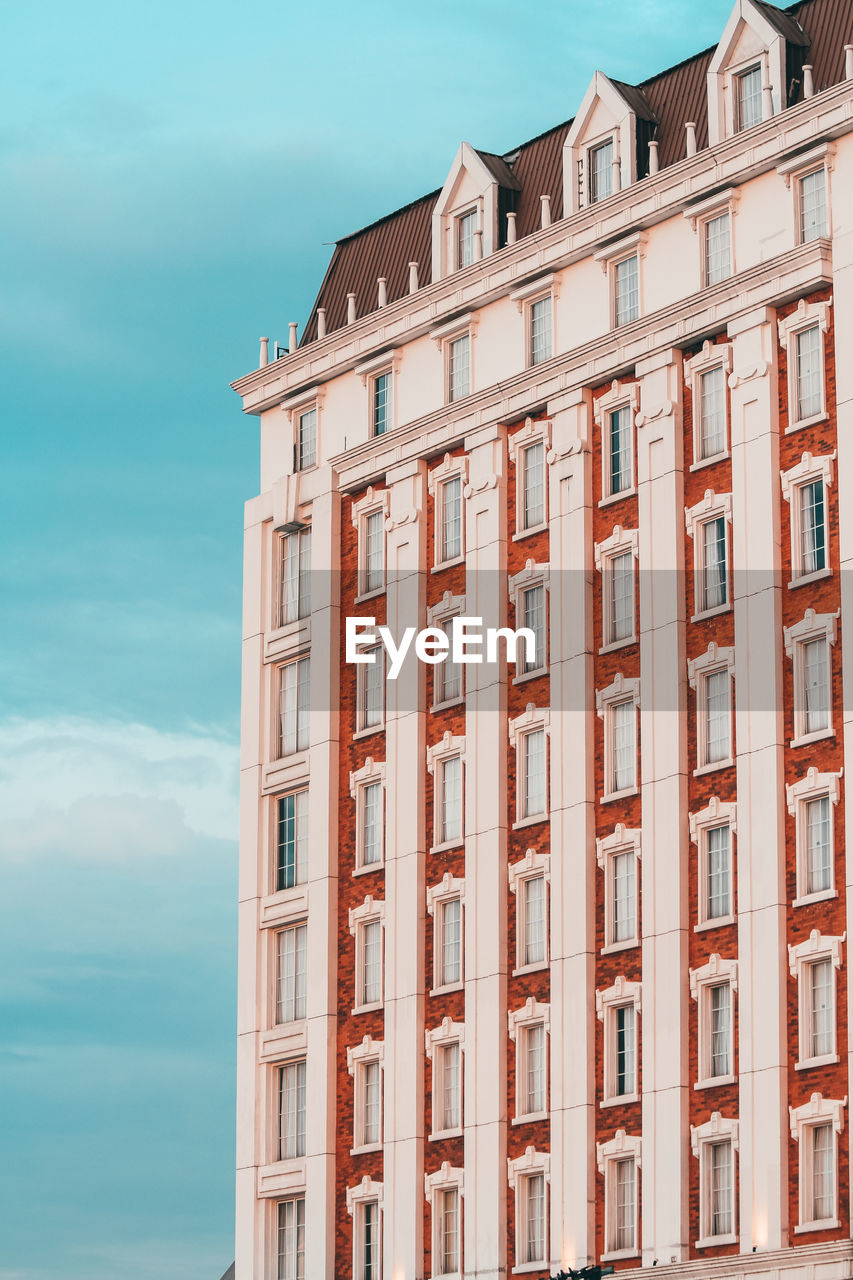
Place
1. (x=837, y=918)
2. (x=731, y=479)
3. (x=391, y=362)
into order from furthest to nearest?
1. (x=391, y=362)
2. (x=731, y=479)
3. (x=837, y=918)

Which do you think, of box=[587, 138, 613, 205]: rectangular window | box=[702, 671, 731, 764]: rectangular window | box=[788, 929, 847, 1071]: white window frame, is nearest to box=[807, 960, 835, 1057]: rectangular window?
box=[788, 929, 847, 1071]: white window frame

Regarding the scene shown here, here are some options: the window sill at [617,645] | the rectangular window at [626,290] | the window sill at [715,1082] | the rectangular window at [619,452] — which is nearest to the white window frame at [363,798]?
the window sill at [617,645]

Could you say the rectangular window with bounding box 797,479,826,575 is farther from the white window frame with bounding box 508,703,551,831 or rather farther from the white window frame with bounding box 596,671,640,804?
the white window frame with bounding box 508,703,551,831

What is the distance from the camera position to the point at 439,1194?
256 ft

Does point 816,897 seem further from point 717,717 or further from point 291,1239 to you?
point 291,1239

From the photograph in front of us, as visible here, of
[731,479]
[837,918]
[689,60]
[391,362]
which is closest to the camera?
[837,918]

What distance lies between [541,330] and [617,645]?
1107 centimetres

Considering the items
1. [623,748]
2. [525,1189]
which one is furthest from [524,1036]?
[623,748]

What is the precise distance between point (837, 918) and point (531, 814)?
11860 mm

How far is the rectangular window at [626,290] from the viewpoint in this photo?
79.6 metres

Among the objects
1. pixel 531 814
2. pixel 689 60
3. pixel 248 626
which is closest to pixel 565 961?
pixel 531 814

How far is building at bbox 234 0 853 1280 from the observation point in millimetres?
70812

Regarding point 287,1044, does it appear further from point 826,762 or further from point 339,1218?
point 826,762

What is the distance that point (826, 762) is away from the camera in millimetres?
70188
